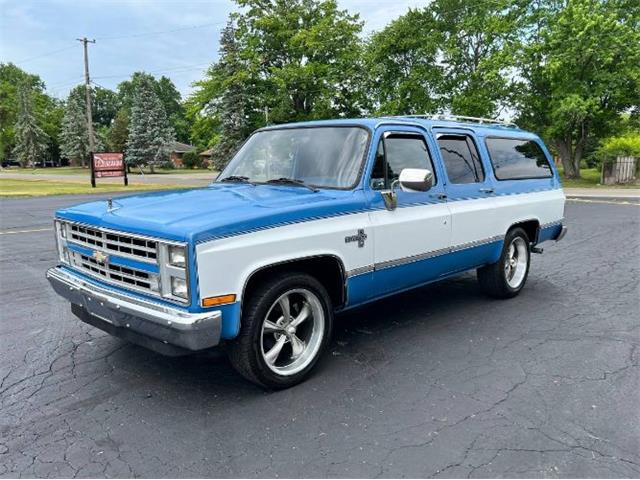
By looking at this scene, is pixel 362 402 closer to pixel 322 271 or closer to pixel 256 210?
pixel 322 271

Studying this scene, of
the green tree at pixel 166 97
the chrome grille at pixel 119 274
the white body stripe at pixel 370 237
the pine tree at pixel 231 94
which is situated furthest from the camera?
the green tree at pixel 166 97

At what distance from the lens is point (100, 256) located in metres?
3.69

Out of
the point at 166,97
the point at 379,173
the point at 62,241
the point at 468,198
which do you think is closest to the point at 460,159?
the point at 468,198

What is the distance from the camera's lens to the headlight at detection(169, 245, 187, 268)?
3.11 metres

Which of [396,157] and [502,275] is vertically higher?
[396,157]

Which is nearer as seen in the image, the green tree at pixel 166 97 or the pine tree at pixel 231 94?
the pine tree at pixel 231 94

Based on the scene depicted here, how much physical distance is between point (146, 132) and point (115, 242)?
59.6 metres

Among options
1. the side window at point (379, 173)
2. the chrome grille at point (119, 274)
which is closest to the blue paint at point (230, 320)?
the chrome grille at point (119, 274)

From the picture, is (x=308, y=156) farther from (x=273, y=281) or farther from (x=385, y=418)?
(x=385, y=418)

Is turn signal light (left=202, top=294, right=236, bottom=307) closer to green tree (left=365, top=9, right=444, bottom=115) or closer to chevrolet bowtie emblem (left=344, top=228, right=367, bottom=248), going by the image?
chevrolet bowtie emblem (left=344, top=228, right=367, bottom=248)

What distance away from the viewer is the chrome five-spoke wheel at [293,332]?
12.3ft

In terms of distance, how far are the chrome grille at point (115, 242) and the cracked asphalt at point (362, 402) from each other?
1.03m

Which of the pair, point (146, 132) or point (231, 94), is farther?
point (146, 132)

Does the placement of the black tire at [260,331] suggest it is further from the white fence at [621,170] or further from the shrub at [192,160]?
the shrub at [192,160]
